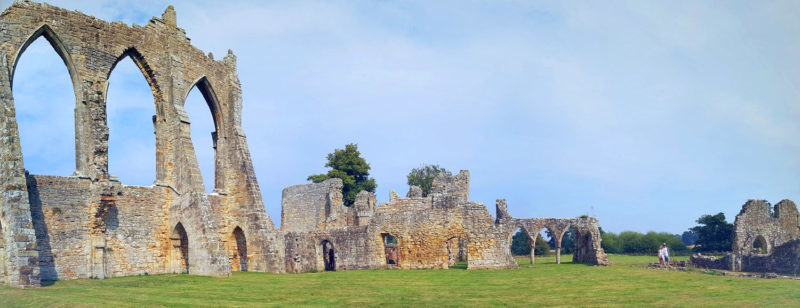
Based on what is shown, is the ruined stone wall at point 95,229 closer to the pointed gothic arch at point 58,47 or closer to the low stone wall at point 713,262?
the pointed gothic arch at point 58,47

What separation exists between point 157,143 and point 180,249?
338 cm

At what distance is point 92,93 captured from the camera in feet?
59.4

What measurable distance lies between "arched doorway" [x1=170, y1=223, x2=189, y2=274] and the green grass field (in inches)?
83.3

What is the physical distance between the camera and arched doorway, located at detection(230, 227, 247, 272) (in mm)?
22438

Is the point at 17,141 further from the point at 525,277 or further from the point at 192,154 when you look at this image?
the point at 525,277

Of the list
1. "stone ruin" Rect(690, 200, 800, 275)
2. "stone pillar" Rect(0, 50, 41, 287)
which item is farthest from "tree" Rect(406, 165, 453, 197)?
"stone pillar" Rect(0, 50, 41, 287)

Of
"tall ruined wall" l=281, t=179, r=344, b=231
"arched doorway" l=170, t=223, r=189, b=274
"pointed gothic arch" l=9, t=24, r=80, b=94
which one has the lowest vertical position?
"arched doorway" l=170, t=223, r=189, b=274

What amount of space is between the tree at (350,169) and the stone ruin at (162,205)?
1748 cm

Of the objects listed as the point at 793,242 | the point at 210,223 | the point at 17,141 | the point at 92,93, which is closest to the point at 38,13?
the point at 92,93

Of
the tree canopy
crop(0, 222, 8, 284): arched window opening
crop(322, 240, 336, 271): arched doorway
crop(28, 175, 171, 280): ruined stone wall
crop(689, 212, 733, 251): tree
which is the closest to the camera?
crop(0, 222, 8, 284): arched window opening

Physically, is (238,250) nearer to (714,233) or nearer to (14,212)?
(14,212)

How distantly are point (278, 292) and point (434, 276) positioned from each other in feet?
20.0

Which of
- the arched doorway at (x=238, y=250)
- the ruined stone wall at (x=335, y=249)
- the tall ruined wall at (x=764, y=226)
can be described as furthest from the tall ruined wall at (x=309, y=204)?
the tall ruined wall at (x=764, y=226)

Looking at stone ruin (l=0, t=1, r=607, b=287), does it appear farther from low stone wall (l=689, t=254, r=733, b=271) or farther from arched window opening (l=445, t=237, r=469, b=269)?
low stone wall (l=689, t=254, r=733, b=271)
